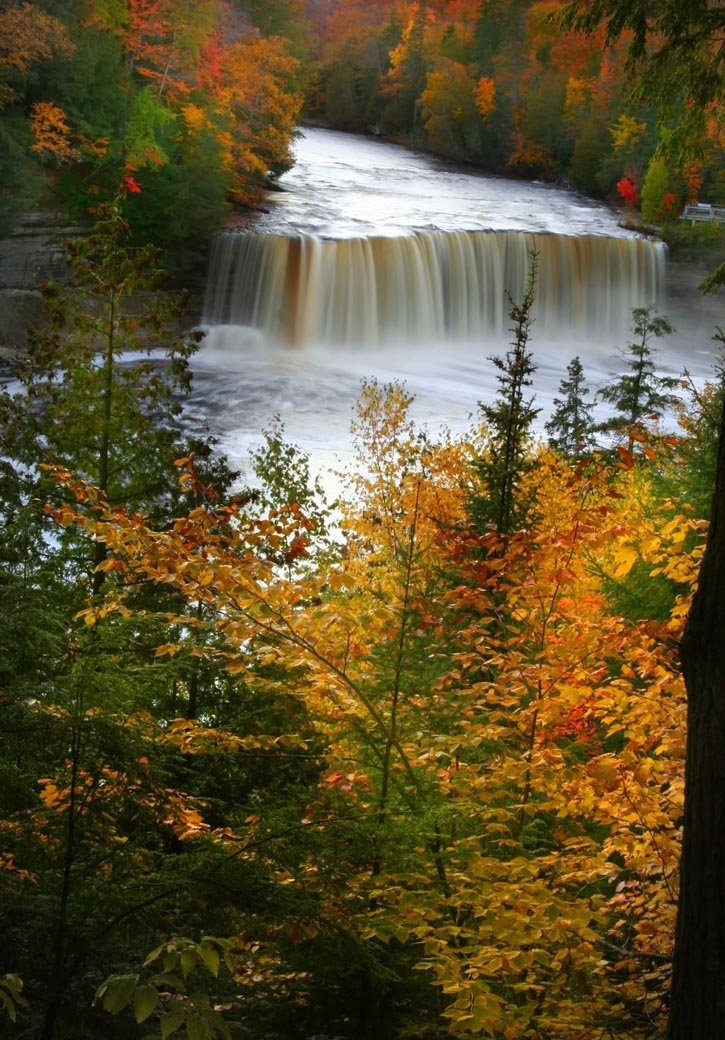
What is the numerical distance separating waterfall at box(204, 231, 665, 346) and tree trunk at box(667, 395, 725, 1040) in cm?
2555

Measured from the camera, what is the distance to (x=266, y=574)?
432cm

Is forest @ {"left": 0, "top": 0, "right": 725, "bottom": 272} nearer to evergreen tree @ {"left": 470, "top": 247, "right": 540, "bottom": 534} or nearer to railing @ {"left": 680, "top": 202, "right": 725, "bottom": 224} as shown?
railing @ {"left": 680, "top": 202, "right": 725, "bottom": 224}

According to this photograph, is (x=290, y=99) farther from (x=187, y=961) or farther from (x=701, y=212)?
(x=187, y=961)

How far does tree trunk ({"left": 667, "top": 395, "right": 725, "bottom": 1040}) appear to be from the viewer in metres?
3.12

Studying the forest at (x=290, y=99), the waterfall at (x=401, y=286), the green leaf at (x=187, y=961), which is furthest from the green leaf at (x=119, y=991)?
the waterfall at (x=401, y=286)

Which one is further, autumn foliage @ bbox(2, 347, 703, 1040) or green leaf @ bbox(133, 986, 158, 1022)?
autumn foliage @ bbox(2, 347, 703, 1040)

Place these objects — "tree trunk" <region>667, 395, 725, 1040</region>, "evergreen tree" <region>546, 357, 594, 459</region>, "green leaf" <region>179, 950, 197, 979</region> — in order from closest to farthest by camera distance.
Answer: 1. "green leaf" <region>179, 950, 197, 979</region>
2. "tree trunk" <region>667, 395, 725, 1040</region>
3. "evergreen tree" <region>546, 357, 594, 459</region>

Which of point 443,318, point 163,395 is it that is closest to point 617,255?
point 443,318

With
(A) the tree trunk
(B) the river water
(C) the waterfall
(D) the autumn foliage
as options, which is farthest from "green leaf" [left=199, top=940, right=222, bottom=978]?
(C) the waterfall

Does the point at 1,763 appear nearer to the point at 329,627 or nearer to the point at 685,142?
the point at 329,627

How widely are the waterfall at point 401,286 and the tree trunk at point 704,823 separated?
25545mm

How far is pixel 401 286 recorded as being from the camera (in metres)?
29.3

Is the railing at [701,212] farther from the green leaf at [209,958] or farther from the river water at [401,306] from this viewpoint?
the green leaf at [209,958]

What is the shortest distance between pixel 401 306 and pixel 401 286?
570 mm
